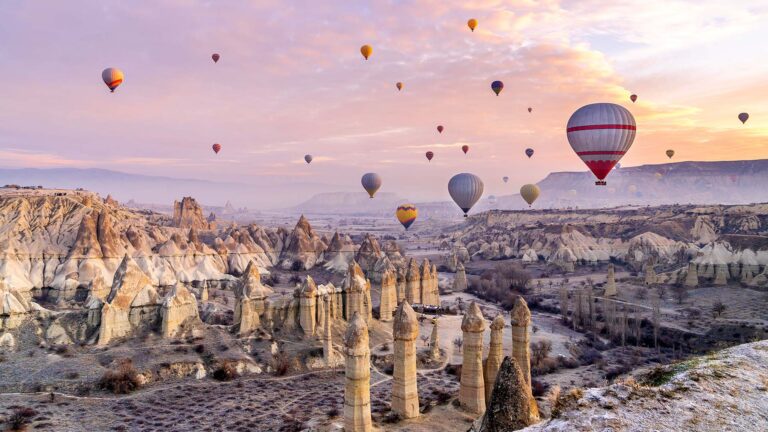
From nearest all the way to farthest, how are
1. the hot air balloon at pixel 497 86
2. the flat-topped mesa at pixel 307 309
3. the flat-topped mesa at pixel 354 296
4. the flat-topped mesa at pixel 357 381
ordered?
the flat-topped mesa at pixel 357 381 → the flat-topped mesa at pixel 307 309 → the flat-topped mesa at pixel 354 296 → the hot air balloon at pixel 497 86

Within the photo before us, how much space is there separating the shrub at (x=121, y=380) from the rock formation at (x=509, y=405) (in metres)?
22.9

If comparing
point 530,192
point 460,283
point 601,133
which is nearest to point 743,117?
point 530,192

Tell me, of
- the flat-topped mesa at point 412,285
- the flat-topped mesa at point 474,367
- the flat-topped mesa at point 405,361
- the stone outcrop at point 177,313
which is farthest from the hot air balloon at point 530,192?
the flat-topped mesa at point 405,361

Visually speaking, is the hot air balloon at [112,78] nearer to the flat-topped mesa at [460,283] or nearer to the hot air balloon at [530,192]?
the flat-topped mesa at [460,283]

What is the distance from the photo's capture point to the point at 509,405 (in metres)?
14.5

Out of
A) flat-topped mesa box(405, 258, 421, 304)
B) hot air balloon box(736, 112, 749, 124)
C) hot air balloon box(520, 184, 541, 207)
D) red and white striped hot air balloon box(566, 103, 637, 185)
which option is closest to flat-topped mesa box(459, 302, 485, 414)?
red and white striped hot air balloon box(566, 103, 637, 185)

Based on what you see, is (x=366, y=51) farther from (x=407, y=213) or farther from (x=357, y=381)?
(x=357, y=381)

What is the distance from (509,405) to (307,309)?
25.8 m

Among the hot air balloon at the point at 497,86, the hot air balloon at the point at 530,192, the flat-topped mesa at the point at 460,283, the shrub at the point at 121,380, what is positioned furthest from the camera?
the hot air balloon at the point at 530,192

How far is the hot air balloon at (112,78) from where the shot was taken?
6034 cm

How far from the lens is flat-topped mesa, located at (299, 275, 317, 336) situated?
1521 inches

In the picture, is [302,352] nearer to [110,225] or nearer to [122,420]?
[122,420]

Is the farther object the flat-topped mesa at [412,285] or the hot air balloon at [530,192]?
the hot air balloon at [530,192]

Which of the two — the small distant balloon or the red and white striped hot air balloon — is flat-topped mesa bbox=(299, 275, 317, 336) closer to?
the red and white striped hot air balloon
